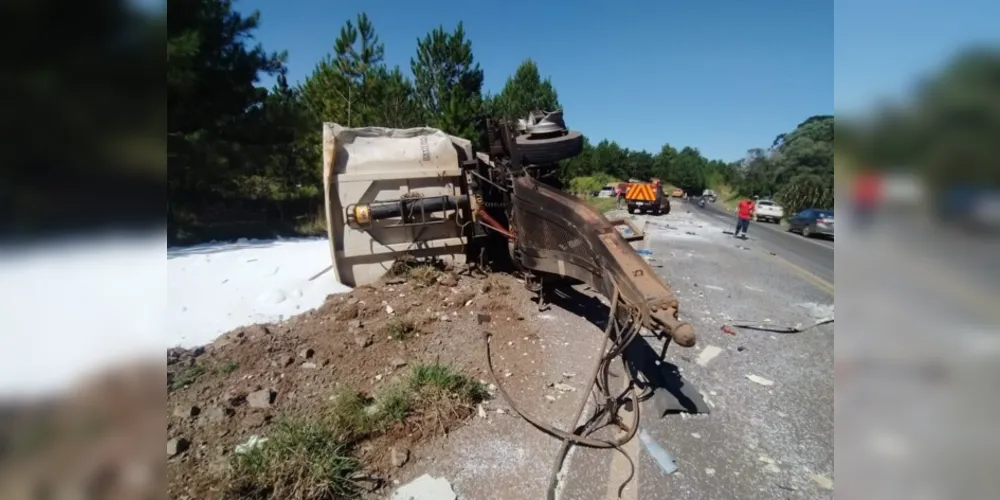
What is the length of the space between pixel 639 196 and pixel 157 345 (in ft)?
82.4

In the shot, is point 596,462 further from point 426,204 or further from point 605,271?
point 426,204

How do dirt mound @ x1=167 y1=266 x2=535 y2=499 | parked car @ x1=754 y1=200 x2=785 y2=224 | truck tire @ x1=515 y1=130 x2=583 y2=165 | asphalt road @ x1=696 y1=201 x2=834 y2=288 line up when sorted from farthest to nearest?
asphalt road @ x1=696 y1=201 x2=834 y2=288 → truck tire @ x1=515 y1=130 x2=583 y2=165 → dirt mound @ x1=167 y1=266 x2=535 y2=499 → parked car @ x1=754 y1=200 x2=785 y2=224

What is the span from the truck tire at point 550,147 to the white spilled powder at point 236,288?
295 centimetres

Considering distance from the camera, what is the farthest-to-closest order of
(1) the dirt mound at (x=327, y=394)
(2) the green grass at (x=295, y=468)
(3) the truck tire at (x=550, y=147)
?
(3) the truck tire at (x=550, y=147)
(1) the dirt mound at (x=327, y=394)
(2) the green grass at (x=295, y=468)

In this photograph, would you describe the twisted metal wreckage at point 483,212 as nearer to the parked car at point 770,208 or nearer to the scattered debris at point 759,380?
the parked car at point 770,208

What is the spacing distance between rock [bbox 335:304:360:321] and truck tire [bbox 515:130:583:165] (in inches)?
93.6

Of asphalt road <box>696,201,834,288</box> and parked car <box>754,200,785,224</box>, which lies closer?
parked car <box>754,200,785,224</box>

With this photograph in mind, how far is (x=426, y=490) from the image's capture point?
8.71 feet

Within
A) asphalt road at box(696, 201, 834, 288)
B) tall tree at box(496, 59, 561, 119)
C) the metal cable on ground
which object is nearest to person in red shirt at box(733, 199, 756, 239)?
asphalt road at box(696, 201, 834, 288)

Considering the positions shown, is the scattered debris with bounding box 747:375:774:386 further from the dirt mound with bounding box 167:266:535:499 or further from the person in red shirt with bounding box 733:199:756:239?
the person in red shirt with bounding box 733:199:756:239

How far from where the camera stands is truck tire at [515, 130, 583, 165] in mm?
4707

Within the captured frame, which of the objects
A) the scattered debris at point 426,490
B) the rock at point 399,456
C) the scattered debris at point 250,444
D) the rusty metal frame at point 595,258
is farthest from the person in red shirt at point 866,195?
the scattered debris at point 250,444

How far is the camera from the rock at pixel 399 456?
9.37 ft

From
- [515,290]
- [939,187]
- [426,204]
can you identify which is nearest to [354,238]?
[426,204]
